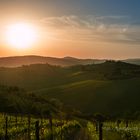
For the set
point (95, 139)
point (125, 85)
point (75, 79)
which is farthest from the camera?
point (75, 79)

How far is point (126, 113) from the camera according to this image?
293ft

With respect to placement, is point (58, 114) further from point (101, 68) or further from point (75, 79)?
point (101, 68)

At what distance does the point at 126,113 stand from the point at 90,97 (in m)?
18.4

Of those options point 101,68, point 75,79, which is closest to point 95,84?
point 75,79

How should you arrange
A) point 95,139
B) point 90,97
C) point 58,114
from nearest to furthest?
point 95,139 < point 58,114 < point 90,97

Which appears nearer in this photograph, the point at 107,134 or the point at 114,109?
the point at 107,134

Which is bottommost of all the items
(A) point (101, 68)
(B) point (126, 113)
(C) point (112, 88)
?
(B) point (126, 113)

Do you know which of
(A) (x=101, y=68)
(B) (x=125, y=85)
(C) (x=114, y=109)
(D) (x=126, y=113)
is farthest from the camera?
(A) (x=101, y=68)

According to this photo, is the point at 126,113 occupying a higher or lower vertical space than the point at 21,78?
lower

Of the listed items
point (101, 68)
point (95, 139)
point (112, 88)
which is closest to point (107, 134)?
point (95, 139)

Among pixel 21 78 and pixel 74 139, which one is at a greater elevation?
pixel 21 78

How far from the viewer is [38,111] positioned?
7144 cm

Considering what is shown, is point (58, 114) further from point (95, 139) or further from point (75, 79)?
point (75, 79)

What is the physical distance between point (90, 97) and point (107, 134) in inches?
3026
